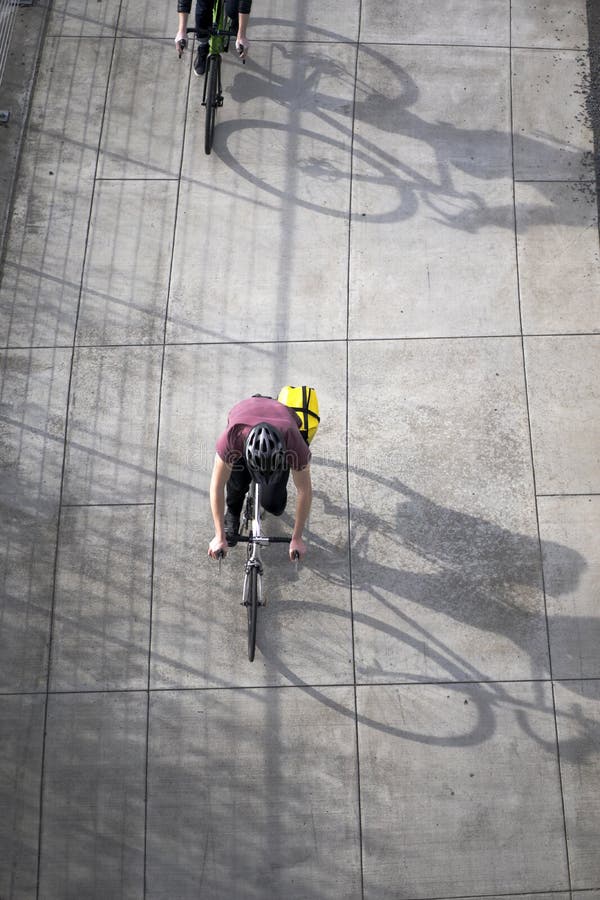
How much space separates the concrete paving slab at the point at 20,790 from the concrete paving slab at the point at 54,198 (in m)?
3.31

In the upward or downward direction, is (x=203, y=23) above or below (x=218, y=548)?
above

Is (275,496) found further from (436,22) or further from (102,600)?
(436,22)

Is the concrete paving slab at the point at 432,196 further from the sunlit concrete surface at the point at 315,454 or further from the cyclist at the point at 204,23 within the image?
the cyclist at the point at 204,23

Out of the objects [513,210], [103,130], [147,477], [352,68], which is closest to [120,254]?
[103,130]

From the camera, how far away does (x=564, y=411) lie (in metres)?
7.43

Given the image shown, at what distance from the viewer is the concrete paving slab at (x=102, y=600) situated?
658cm

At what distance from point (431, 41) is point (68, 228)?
176 inches

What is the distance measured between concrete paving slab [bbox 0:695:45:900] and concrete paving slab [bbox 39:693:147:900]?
76 mm

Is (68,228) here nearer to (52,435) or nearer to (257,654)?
(52,435)

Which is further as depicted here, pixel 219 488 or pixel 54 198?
pixel 54 198

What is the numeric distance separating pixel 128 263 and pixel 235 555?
3.08 metres

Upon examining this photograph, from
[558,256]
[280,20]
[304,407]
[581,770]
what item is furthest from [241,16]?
[581,770]

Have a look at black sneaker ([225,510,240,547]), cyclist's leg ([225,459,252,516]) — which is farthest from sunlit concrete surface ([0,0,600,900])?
cyclist's leg ([225,459,252,516])

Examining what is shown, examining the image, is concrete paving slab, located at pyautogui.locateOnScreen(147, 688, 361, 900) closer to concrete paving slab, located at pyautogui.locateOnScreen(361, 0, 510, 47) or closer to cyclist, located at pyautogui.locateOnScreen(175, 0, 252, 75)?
cyclist, located at pyautogui.locateOnScreen(175, 0, 252, 75)
